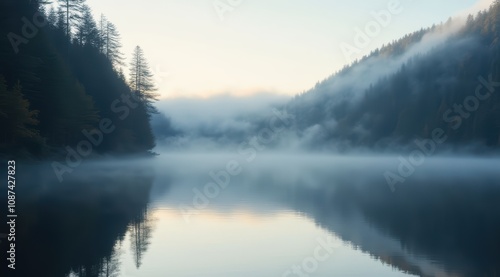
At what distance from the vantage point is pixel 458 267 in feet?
60.4

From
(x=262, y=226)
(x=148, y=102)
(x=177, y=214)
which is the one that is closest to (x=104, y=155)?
(x=148, y=102)

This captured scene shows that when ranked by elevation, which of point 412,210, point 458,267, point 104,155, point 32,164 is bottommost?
point 458,267

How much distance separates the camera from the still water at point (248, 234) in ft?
59.0

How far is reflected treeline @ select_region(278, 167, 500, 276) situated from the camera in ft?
63.9

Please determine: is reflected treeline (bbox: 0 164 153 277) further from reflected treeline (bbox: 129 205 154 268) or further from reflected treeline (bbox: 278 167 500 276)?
reflected treeline (bbox: 278 167 500 276)

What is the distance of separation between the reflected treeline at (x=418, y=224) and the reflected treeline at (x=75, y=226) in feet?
37.3

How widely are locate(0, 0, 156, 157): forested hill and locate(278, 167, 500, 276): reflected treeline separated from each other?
86.2 ft

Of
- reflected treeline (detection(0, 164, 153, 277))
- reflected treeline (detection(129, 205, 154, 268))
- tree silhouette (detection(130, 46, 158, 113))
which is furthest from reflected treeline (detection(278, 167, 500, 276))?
tree silhouette (detection(130, 46, 158, 113))

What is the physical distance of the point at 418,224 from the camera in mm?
28078

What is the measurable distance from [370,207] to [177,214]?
14.9 m

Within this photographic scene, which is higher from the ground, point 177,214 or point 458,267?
point 177,214

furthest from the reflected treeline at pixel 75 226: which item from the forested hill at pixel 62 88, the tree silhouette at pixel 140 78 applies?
the tree silhouette at pixel 140 78

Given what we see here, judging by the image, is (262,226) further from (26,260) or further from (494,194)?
(494,194)

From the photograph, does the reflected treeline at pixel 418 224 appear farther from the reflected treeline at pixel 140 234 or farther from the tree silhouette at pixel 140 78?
the tree silhouette at pixel 140 78
